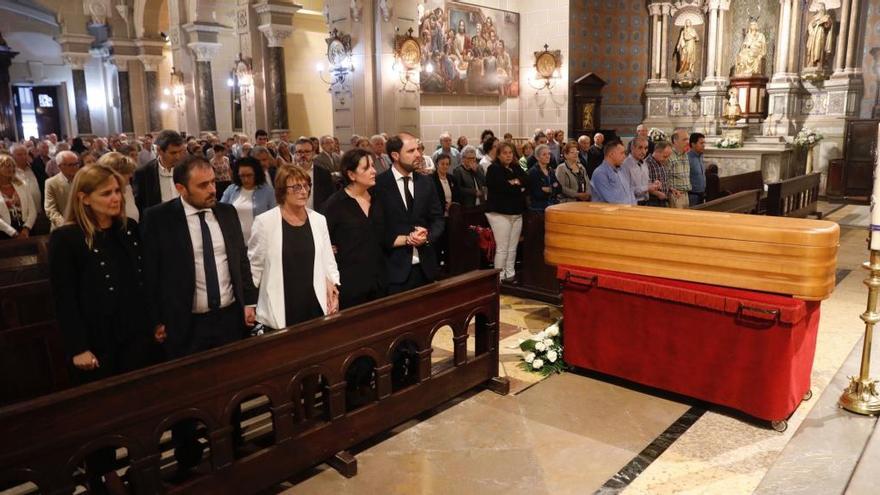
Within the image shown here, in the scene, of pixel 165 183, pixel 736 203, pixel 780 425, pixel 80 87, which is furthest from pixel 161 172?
pixel 80 87

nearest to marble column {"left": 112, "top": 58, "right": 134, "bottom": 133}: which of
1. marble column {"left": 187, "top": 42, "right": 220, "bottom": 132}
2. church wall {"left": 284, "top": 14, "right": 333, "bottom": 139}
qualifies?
marble column {"left": 187, "top": 42, "right": 220, "bottom": 132}

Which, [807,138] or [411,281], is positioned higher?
[807,138]

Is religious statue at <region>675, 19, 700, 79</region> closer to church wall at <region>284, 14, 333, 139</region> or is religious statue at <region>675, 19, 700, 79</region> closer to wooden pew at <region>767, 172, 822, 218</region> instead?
wooden pew at <region>767, 172, 822, 218</region>

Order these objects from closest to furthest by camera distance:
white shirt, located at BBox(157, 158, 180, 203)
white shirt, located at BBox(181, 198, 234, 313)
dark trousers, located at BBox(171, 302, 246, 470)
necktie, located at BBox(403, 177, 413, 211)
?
dark trousers, located at BBox(171, 302, 246, 470)
white shirt, located at BBox(181, 198, 234, 313)
necktie, located at BBox(403, 177, 413, 211)
white shirt, located at BBox(157, 158, 180, 203)

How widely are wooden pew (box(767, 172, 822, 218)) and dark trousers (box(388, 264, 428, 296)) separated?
6078 mm

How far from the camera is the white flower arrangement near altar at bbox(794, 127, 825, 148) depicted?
13.2m

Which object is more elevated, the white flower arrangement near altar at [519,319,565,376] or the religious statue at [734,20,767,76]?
the religious statue at [734,20,767,76]

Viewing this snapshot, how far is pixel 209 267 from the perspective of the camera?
304 cm

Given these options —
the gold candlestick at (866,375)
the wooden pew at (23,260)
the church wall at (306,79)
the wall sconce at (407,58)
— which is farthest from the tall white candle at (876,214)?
the church wall at (306,79)

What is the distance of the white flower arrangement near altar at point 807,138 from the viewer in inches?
520

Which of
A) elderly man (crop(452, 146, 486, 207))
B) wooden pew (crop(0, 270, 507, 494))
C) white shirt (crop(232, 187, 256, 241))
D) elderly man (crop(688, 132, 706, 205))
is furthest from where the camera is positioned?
elderly man (crop(688, 132, 706, 205))

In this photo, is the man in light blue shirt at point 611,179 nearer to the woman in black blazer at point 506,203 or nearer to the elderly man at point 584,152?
the woman in black blazer at point 506,203

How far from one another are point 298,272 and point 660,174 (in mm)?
4528

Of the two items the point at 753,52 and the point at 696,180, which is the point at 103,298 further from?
the point at 753,52
